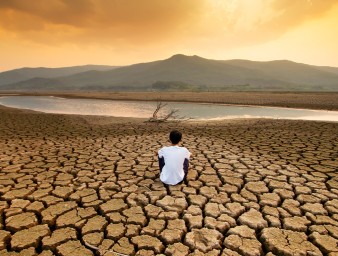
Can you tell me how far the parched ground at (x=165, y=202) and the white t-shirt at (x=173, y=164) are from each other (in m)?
0.17

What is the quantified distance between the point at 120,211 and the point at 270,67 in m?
175

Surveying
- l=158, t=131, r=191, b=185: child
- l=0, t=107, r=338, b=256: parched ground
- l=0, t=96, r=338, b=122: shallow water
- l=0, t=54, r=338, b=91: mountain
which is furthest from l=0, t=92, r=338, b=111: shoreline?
l=0, t=54, r=338, b=91: mountain

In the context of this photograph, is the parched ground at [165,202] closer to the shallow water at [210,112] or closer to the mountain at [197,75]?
the shallow water at [210,112]

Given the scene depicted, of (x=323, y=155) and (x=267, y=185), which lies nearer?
(x=267, y=185)

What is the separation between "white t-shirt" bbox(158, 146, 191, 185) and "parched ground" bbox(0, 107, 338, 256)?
0.17 m

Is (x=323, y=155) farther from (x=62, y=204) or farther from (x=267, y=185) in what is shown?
(x=62, y=204)

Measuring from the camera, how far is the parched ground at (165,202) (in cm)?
248

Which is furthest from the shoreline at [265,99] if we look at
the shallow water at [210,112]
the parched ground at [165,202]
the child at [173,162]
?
the child at [173,162]

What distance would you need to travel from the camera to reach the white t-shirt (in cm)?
374

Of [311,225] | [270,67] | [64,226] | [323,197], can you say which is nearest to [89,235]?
[64,226]

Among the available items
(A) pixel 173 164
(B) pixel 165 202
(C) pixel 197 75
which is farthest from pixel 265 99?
(C) pixel 197 75

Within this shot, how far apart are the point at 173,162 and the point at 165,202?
0.66 metres

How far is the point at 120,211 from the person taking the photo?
3115 millimetres

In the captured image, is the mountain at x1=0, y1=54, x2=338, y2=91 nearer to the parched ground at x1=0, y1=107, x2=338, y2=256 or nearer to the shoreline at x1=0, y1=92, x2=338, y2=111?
the shoreline at x1=0, y1=92, x2=338, y2=111
